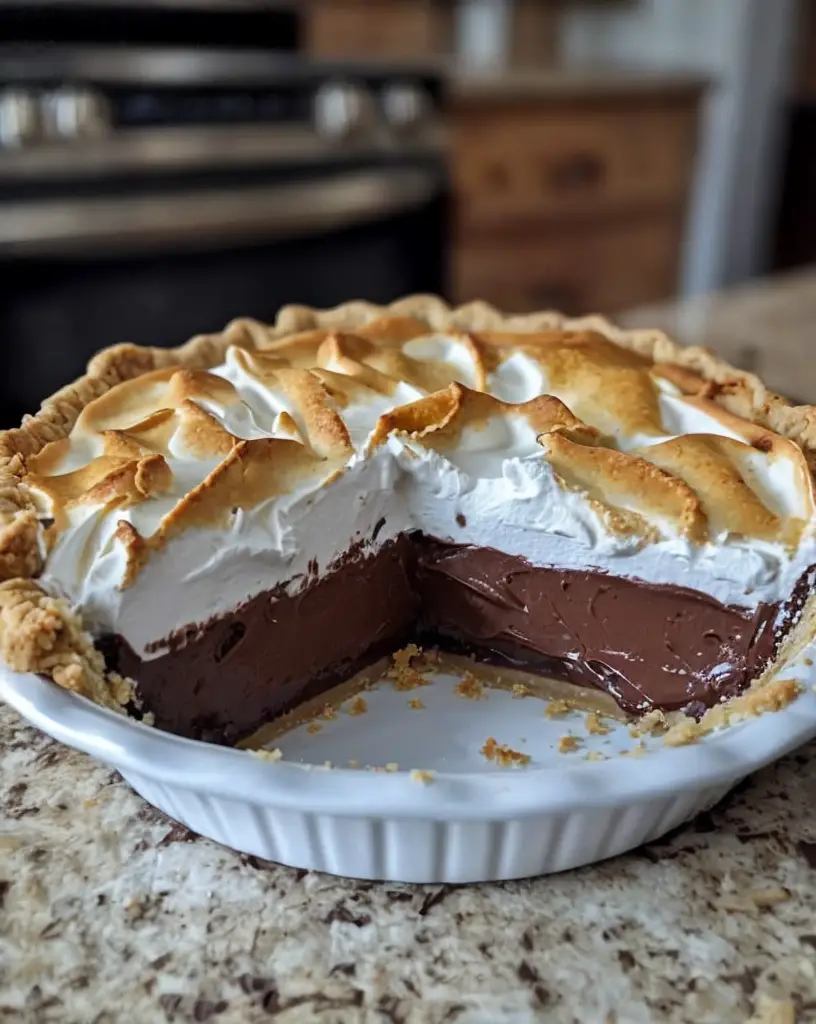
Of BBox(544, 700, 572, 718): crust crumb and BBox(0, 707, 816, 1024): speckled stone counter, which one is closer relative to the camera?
BBox(0, 707, 816, 1024): speckled stone counter

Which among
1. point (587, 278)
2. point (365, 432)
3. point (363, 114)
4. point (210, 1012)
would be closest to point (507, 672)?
point (365, 432)

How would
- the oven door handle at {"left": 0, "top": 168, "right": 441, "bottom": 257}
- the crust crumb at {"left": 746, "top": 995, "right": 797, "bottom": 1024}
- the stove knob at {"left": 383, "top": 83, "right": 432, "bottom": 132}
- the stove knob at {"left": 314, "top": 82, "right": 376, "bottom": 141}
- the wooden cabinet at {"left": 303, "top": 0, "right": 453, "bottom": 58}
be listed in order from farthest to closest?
the wooden cabinet at {"left": 303, "top": 0, "right": 453, "bottom": 58}
the stove knob at {"left": 383, "top": 83, "right": 432, "bottom": 132}
the stove knob at {"left": 314, "top": 82, "right": 376, "bottom": 141}
the oven door handle at {"left": 0, "top": 168, "right": 441, "bottom": 257}
the crust crumb at {"left": 746, "top": 995, "right": 797, "bottom": 1024}

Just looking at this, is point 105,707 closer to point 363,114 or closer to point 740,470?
point 740,470

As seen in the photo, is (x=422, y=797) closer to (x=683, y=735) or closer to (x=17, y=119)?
(x=683, y=735)

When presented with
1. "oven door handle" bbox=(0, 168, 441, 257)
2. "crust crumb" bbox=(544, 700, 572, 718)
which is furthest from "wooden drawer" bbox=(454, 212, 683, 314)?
"crust crumb" bbox=(544, 700, 572, 718)

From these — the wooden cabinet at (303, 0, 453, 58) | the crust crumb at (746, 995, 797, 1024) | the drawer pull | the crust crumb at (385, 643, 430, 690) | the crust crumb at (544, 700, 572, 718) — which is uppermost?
the wooden cabinet at (303, 0, 453, 58)

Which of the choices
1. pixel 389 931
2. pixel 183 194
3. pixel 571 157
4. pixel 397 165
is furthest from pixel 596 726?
pixel 571 157

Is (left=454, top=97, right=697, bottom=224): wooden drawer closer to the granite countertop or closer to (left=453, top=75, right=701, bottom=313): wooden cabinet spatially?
(left=453, top=75, right=701, bottom=313): wooden cabinet

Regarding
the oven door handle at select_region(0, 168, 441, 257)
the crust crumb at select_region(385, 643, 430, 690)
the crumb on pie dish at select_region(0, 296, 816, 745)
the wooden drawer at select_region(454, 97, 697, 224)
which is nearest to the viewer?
the crumb on pie dish at select_region(0, 296, 816, 745)
